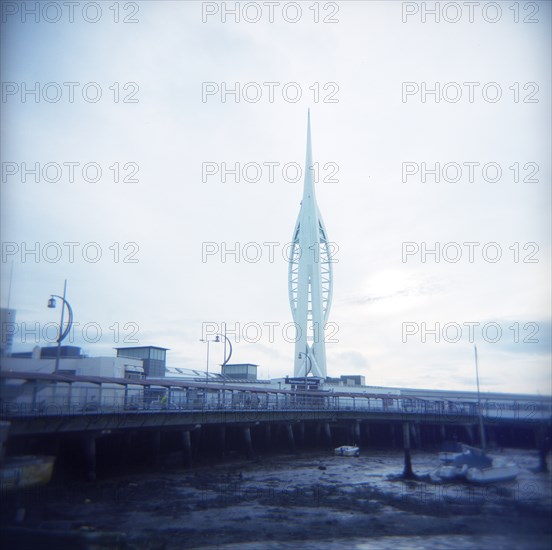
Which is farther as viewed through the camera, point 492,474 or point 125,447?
point 125,447

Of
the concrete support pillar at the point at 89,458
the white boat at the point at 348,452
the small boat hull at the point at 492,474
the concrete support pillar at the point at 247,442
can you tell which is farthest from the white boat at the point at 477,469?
the concrete support pillar at the point at 89,458

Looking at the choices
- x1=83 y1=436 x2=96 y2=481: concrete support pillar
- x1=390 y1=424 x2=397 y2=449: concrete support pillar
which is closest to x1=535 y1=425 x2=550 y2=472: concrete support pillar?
x1=83 y1=436 x2=96 y2=481: concrete support pillar

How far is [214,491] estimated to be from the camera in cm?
2588

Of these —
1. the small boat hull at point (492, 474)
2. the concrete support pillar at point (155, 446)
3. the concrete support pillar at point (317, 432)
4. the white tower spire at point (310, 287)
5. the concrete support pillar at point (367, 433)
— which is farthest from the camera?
the white tower spire at point (310, 287)

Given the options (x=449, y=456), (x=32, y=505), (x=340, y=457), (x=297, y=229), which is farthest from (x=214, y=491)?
(x=297, y=229)

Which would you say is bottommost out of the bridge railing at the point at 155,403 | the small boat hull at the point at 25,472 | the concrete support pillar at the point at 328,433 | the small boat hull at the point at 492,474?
the concrete support pillar at the point at 328,433

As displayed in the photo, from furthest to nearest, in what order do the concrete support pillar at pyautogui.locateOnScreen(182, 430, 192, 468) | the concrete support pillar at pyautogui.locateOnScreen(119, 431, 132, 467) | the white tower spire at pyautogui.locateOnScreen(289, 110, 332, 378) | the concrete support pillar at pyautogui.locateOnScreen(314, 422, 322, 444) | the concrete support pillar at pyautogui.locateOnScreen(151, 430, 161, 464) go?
the white tower spire at pyautogui.locateOnScreen(289, 110, 332, 378) < the concrete support pillar at pyautogui.locateOnScreen(314, 422, 322, 444) < the concrete support pillar at pyautogui.locateOnScreen(182, 430, 192, 468) < the concrete support pillar at pyautogui.locateOnScreen(119, 431, 132, 467) < the concrete support pillar at pyautogui.locateOnScreen(151, 430, 161, 464)

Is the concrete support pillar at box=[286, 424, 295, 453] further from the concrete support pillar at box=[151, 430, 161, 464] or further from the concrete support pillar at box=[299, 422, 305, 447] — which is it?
the concrete support pillar at box=[151, 430, 161, 464]

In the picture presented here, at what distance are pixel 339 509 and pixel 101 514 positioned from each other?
9380mm

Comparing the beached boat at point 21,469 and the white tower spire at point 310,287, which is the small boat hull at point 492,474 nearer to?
the beached boat at point 21,469

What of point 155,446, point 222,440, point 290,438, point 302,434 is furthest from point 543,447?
point 302,434

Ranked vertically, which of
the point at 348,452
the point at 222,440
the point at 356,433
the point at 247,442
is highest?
the point at 222,440

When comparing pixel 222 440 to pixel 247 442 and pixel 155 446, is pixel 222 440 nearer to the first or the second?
pixel 247 442

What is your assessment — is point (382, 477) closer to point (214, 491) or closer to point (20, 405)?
point (214, 491)
